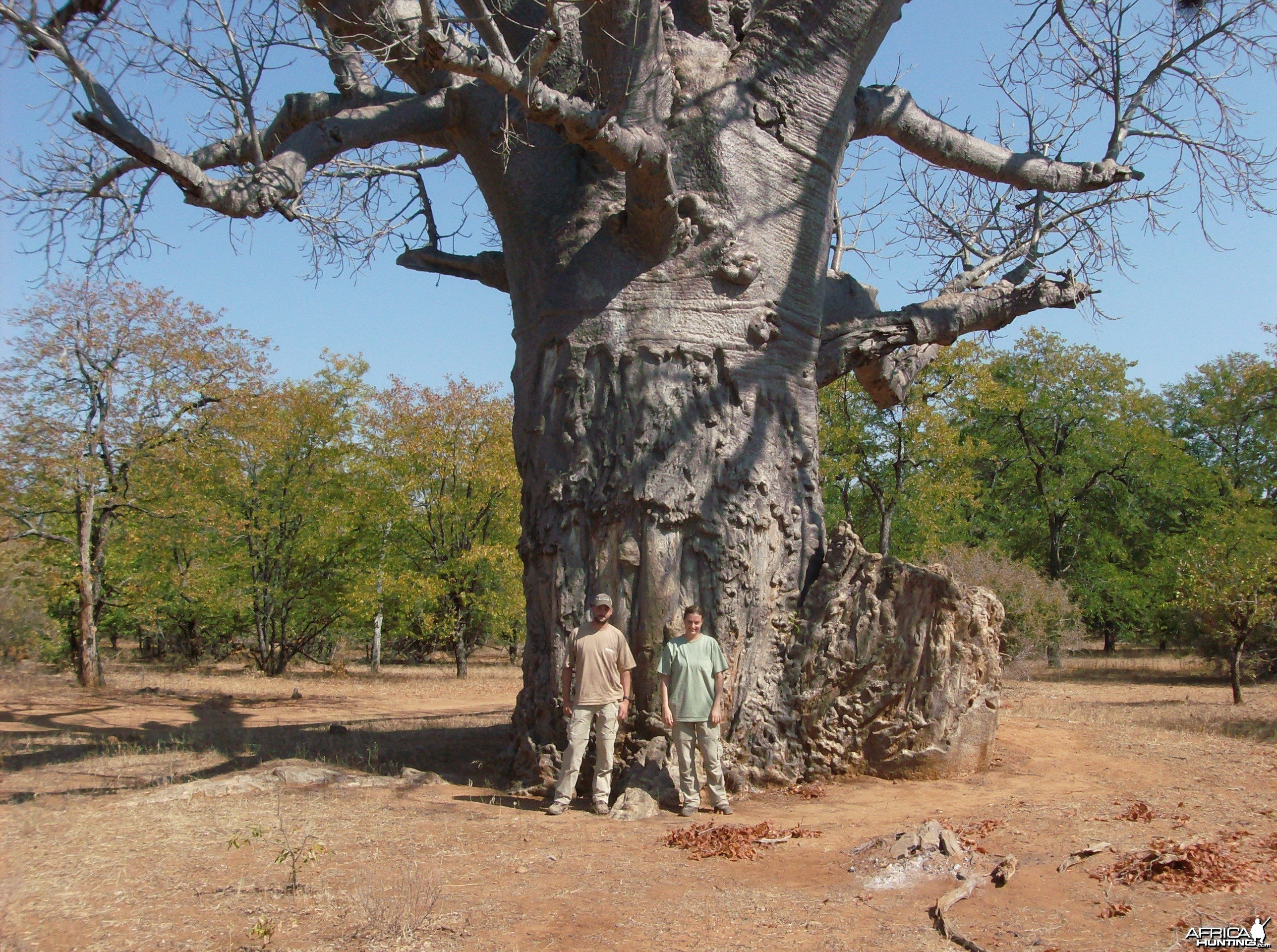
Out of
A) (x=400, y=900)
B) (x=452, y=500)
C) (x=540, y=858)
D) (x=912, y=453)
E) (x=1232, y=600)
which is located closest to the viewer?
(x=400, y=900)

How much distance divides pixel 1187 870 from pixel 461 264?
630 centimetres

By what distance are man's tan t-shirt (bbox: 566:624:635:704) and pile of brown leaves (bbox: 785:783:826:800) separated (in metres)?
1.34

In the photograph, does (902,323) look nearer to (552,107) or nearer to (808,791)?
(552,107)

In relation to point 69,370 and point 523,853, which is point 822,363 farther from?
point 69,370

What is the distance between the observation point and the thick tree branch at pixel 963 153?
7.41m

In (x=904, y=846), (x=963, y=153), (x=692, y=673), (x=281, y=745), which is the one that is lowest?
(x=281, y=745)

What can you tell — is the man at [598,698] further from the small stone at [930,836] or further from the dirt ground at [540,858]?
the small stone at [930,836]

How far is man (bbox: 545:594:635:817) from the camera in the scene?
5.46 m

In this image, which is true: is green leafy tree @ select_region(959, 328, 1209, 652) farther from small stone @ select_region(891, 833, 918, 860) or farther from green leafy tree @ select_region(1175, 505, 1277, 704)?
small stone @ select_region(891, 833, 918, 860)

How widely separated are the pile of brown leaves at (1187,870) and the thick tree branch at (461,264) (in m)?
5.71

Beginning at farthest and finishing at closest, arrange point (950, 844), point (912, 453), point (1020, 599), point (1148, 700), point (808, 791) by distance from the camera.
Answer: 1. point (912, 453)
2. point (1020, 599)
3. point (1148, 700)
4. point (808, 791)
5. point (950, 844)

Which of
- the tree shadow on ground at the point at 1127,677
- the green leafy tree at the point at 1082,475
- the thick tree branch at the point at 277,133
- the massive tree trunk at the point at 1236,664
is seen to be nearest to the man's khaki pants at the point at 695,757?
the thick tree branch at the point at 277,133

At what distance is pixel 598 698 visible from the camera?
553cm

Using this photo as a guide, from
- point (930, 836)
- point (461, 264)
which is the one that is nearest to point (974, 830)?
point (930, 836)
